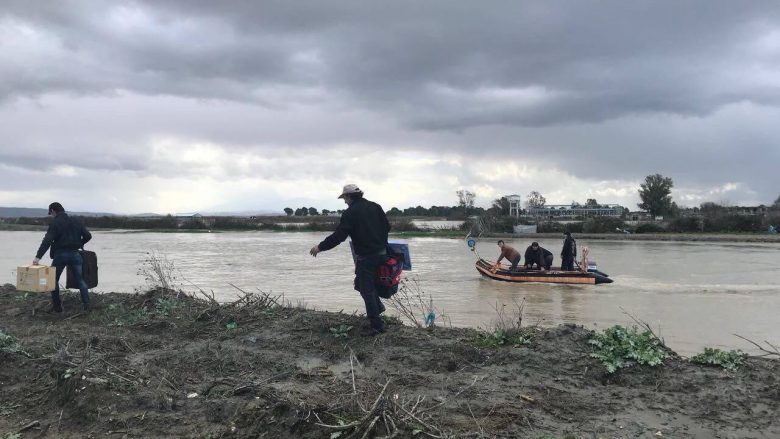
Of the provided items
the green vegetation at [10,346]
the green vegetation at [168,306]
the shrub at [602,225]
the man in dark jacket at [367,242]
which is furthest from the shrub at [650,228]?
the green vegetation at [10,346]

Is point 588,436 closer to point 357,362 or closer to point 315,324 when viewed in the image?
point 357,362

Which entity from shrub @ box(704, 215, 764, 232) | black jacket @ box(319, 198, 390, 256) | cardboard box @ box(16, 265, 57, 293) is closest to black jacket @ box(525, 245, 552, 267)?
black jacket @ box(319, 198, 390, 256)

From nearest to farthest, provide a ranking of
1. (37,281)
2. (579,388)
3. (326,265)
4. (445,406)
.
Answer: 1. (445,406)
2. (579,388)
3. (37,281)
4. (326,265)

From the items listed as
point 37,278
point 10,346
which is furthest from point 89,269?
point 10,346

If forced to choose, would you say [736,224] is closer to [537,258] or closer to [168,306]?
[537,258]

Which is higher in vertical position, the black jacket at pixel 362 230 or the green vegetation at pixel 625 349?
the black jacket at pixel 362 230

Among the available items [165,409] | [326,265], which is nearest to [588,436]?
[165,409]

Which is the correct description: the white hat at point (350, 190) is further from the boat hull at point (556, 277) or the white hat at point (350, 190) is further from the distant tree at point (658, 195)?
the distant tree at point (658, 195)

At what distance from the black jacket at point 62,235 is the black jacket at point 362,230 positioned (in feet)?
14.7

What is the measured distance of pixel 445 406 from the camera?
4.44 meters

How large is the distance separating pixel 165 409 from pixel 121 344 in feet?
6.89

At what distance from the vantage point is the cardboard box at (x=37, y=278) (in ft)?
26.9

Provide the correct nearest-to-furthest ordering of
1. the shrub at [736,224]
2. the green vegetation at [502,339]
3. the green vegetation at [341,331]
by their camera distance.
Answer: the green vegetation at [502,339]
the green vegetation at [341,331]
the shrub at [736,224]

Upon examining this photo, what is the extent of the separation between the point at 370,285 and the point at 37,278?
509cm
